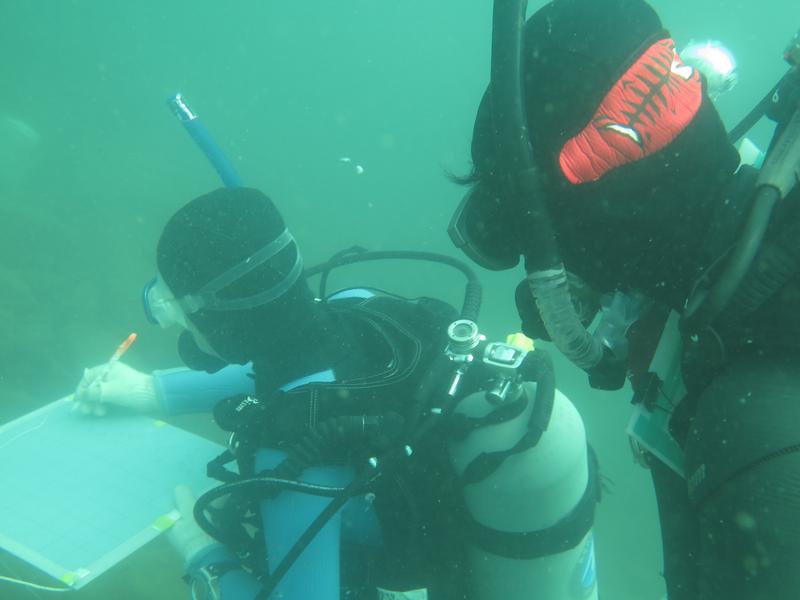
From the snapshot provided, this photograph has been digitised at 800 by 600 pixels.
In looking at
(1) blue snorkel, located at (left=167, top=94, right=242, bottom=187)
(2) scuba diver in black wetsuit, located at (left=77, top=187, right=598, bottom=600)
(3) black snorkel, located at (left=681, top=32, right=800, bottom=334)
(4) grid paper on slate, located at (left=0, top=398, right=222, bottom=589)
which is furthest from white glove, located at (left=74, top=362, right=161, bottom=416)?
(3) black snorkel, located at (left=681, top=32, right=800, bottom=334)

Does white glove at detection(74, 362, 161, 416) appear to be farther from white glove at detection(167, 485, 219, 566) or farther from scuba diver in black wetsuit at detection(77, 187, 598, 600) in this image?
scuba diver in black wetsuit at detection(77, 187, 598, 600)

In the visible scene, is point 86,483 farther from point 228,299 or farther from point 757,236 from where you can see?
point 757,236

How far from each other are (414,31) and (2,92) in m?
106

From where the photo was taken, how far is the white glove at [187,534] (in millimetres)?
2688

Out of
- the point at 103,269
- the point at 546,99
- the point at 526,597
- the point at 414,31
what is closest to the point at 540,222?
the point at 546,99

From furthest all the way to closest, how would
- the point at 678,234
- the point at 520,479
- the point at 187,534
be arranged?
the point at 187,534 → the point at 520,479 → the point at 678,234

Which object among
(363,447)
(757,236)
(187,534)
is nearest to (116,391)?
(187,534)

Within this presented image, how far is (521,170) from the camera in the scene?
114 centimetres

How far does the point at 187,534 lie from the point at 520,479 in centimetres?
170

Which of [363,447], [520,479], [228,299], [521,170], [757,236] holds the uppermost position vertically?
[521,170]

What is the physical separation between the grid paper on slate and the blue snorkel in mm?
1629

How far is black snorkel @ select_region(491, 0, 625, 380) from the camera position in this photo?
3.66 ft

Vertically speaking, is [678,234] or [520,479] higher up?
[678,234]

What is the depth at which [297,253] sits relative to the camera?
254cm
